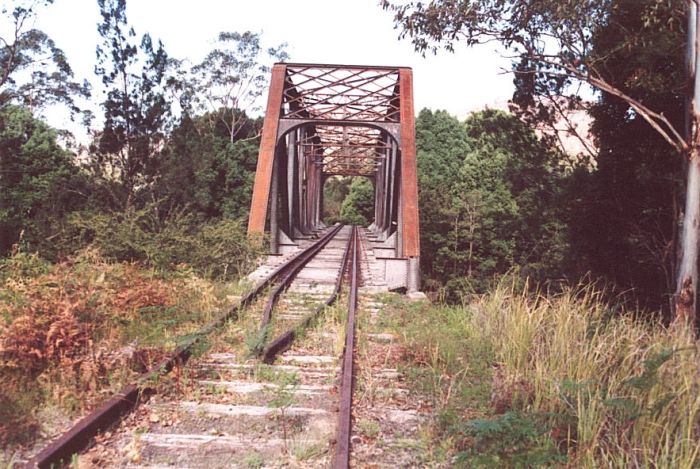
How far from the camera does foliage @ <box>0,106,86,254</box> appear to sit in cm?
2147

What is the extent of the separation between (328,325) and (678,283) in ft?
13.9

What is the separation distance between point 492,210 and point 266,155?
62.8 ft

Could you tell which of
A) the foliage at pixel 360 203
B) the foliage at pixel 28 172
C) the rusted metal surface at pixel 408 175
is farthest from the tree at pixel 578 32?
the foliage at pixel 360 203

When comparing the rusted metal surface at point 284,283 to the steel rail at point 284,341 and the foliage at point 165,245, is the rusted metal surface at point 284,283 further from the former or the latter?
the foliage at point 165,245

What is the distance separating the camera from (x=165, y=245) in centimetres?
908

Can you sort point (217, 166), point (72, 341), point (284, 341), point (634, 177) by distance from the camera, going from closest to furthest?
point (72, 341) < point (284, 341) < point (634, 177) < point (217, 166)

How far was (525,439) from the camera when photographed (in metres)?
2.88

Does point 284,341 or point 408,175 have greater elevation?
point 408,175

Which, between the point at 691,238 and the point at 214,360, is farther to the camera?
the point at 691,238

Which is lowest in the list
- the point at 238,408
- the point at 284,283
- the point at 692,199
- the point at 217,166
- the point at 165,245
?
the point at 238,408

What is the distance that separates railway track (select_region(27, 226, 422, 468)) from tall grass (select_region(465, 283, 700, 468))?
1066 millimetres

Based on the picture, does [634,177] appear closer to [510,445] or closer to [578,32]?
[578,32]

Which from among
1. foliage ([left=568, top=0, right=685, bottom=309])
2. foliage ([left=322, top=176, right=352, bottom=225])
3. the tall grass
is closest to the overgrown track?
the tall grass

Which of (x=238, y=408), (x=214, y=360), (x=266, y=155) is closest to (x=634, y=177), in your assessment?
(x=266, y=155)
